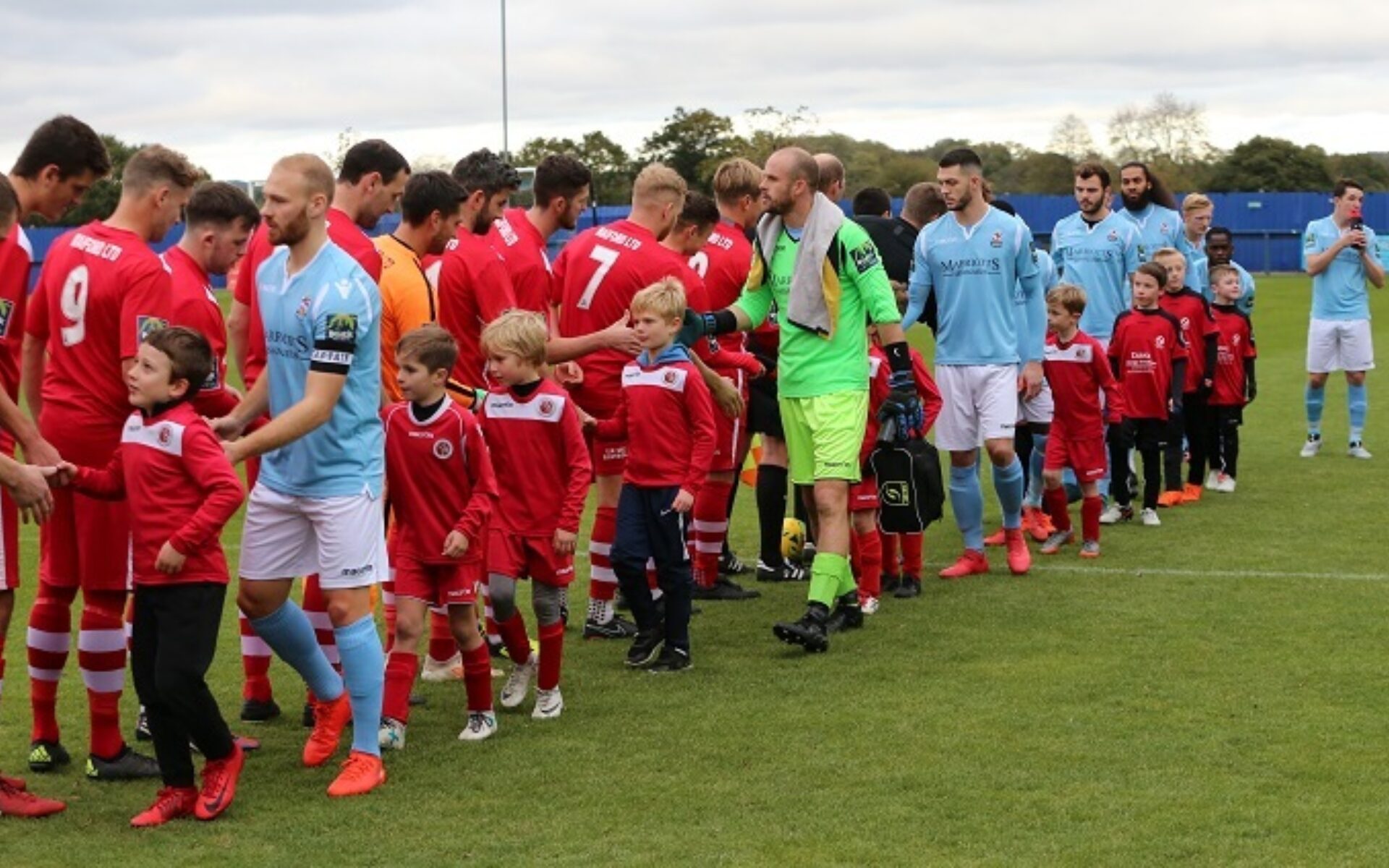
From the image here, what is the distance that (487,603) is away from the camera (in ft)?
25.3

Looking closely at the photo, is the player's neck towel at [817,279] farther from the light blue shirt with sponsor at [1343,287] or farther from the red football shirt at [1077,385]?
the light blue shirt with sponsor at [1343,287]

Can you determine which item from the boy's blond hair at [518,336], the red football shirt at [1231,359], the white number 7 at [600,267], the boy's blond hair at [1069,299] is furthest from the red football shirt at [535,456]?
the red football shirt at [1231,359]

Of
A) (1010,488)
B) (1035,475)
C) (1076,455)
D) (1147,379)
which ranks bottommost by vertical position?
(1035,475)

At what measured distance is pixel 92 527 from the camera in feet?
21.6

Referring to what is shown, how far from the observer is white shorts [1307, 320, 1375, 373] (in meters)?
16.3

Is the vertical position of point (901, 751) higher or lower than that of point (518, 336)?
lower

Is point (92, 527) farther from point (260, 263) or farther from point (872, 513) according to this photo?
Answer: point (872, 513)

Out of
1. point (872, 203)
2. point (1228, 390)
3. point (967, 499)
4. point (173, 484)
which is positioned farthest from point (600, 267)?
point (1228, 390)

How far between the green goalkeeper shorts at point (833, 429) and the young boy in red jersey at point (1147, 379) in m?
4.13

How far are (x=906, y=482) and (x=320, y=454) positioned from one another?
13.2 feet

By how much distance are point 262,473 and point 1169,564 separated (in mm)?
6225

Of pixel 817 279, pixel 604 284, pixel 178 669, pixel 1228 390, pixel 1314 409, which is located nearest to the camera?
pixel 178 669

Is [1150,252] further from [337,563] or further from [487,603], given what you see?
[337,563]

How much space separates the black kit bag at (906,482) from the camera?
9.62m
